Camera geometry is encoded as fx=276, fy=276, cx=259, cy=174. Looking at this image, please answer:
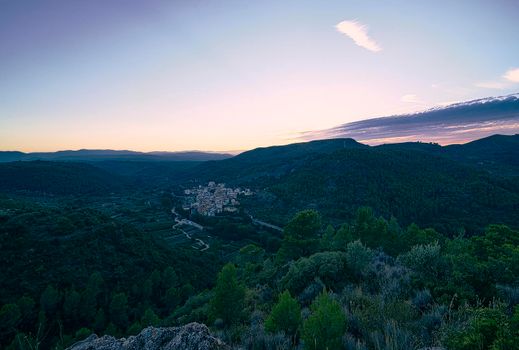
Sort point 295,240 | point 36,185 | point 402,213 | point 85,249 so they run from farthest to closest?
point 36,185, point 402,213, point 85,249, point 295,240

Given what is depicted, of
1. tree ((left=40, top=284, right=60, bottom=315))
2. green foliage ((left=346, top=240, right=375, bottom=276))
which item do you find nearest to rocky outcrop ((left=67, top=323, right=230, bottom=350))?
green foliage ((left=346, top=240, right=375, bottom=276))

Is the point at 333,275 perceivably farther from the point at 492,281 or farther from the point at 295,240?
the point at 295,240

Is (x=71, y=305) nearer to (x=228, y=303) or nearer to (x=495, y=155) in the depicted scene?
(x=228, y=303)

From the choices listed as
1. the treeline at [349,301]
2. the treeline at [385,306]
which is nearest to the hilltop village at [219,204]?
the treeline at [349,301]

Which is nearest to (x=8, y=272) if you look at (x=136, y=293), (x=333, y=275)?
(x=136, y=293)

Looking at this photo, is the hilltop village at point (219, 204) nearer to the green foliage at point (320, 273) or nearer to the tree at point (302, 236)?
the tree at point (302, 236)

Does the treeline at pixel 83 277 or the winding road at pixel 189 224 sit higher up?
the treeline at pixel 83 277
